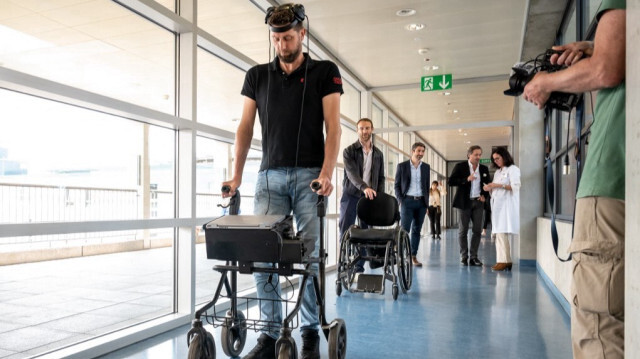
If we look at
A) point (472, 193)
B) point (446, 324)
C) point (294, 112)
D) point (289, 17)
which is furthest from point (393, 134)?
point (289, 17)

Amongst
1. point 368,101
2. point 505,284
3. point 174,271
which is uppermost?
point 368,101

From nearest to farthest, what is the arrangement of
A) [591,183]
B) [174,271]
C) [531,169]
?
[591,183] → [174,271] → [531,169]

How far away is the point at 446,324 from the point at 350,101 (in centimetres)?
472

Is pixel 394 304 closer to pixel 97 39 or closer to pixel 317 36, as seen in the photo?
pixel 97 39

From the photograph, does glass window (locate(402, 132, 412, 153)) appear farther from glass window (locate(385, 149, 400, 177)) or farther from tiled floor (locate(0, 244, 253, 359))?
tiled floor (locate(0, 244, 253, 359))

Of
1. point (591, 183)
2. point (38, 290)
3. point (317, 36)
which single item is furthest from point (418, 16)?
point (38, 290)

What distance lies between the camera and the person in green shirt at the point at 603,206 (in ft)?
3.74

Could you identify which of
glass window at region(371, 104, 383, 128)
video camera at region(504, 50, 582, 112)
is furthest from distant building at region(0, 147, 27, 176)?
glass window at region(371, 104, 383, 128)

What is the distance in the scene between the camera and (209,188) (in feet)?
12.9

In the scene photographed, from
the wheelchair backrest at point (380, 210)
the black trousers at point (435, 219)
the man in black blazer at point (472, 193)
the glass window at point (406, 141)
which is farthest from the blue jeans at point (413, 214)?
the black trousers at point (435, 219)

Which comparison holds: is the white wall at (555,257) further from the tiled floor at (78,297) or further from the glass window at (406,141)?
the glass window at (406,141)

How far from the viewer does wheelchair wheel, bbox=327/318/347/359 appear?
5.95ft

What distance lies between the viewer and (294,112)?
2047 millimetres

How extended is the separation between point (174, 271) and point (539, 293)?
120 inches
